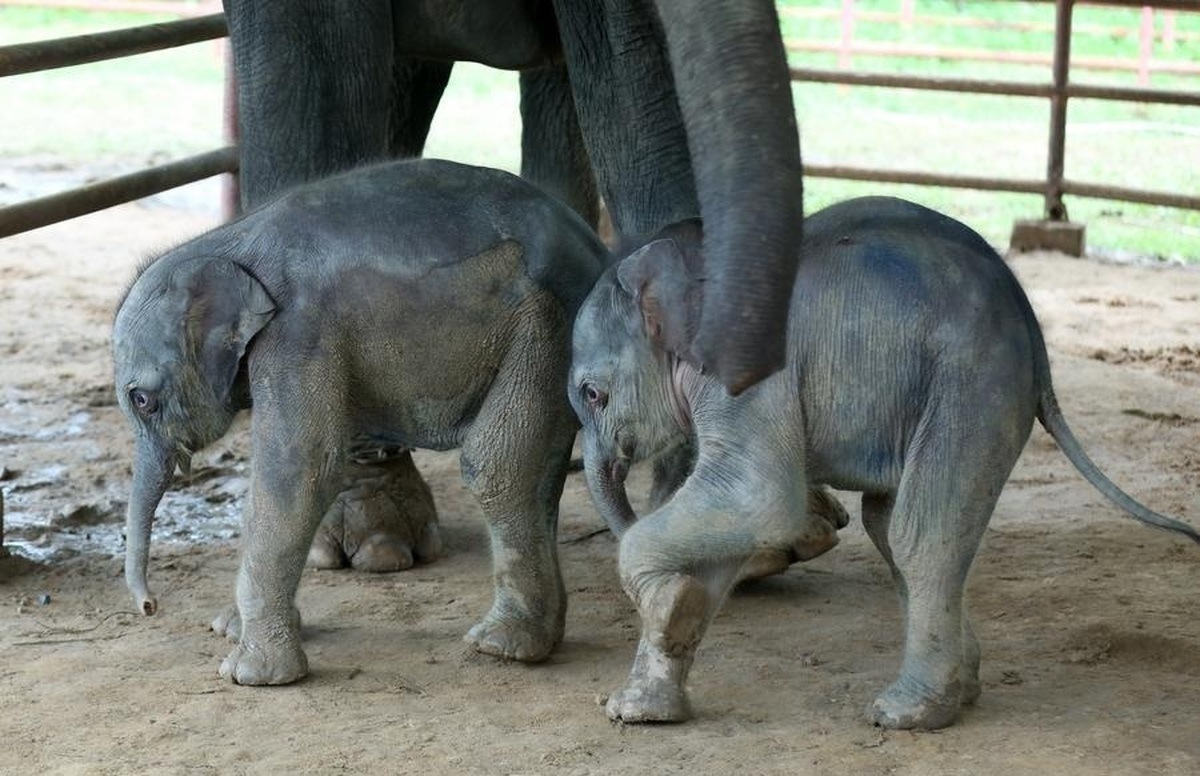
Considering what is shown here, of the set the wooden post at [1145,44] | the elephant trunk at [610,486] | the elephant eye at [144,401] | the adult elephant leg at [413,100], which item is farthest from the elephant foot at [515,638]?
the wooden post at [1145,44]

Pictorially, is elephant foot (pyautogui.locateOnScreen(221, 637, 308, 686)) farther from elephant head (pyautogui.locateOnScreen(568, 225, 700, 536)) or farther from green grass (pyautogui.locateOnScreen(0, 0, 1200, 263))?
green grass (pyautogui.locateOnScreen(0, 0, 1200, 263))

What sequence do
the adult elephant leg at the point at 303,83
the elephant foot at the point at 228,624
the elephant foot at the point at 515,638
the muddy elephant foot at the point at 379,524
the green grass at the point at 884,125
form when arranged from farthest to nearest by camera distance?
the green grass at the point at 884,125 < the muddy elephant foot at the point at 379,524 < the adult elephant leg at the point at 303,83 < the elephant foot at the point at 228,624 < the elephant foot at the point at 515,638

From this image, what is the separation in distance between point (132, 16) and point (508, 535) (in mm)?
15056

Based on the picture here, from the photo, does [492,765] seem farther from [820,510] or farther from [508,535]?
[820,510]

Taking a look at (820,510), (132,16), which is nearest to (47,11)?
(132,16)

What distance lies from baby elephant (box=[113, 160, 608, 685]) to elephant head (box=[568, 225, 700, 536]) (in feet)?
0.67

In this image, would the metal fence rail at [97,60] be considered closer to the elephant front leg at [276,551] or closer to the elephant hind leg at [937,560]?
the elephant front leg at [276,551]

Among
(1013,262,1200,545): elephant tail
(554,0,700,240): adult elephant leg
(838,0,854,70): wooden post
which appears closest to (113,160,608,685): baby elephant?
(554,0,700,240): adult elephant leg

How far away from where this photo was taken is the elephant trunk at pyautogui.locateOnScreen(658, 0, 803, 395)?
2551mm

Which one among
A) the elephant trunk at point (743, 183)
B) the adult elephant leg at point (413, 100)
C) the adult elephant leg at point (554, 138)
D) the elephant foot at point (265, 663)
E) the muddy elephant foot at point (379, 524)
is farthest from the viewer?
the adult elephant leg at point (554, 138)

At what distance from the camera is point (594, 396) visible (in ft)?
11.3

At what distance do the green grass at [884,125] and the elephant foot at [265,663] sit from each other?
6299 millimetres

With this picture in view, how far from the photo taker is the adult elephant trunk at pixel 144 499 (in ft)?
12.0

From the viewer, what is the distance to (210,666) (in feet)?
12.1
